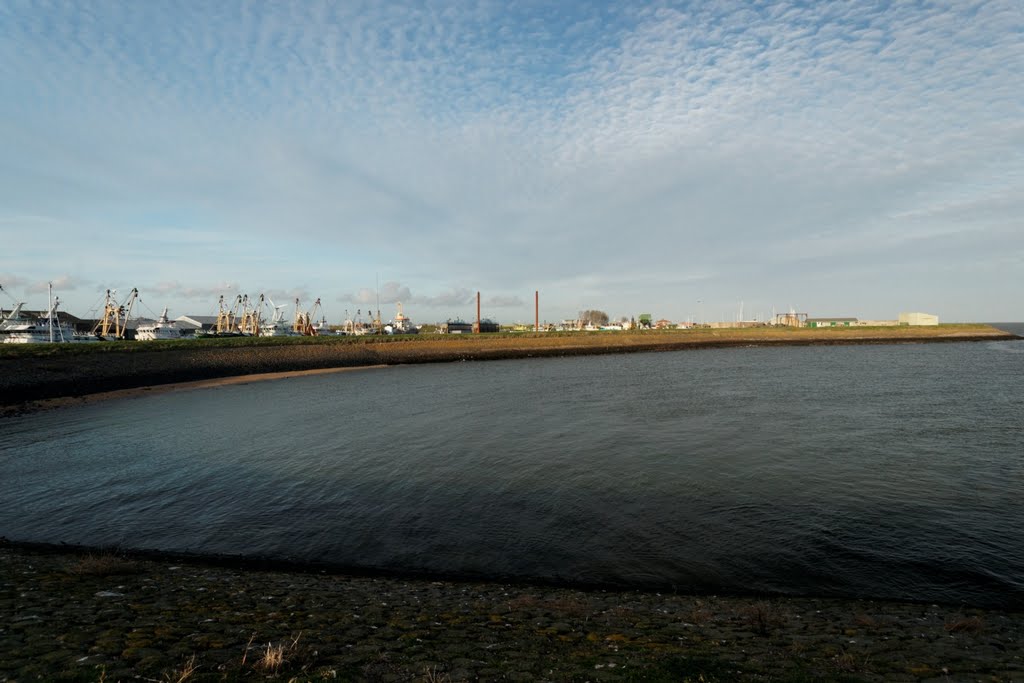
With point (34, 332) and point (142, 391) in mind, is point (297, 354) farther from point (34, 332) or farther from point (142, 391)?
point (34, 332)

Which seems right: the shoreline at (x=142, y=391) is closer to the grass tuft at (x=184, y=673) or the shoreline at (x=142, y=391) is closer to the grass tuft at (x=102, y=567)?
the grass tuft at (x=102, y=567)

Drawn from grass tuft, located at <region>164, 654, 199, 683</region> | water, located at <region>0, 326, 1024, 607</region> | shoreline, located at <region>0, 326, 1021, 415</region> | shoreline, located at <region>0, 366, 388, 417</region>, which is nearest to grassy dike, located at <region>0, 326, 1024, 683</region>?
grass tuft, located at <region>164, 654, 199, 683</region>

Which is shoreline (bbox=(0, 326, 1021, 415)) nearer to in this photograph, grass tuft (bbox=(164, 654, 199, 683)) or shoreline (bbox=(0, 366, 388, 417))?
shoreline (bbox=(0, 366, 388, 417))

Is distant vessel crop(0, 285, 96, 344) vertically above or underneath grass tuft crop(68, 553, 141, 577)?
above

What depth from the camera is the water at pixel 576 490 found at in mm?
13516

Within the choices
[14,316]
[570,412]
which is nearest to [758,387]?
[570,412]

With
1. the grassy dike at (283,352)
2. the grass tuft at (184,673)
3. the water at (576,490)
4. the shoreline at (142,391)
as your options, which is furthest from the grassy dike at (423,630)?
the grassy dike at (283,352)

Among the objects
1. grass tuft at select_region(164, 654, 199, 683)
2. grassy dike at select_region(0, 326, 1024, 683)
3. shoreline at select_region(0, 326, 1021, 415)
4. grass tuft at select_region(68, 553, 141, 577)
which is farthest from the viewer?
shoreline at select_region(0, 326, 1021, 415)

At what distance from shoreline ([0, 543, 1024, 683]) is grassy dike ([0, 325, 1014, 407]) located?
5098 cm

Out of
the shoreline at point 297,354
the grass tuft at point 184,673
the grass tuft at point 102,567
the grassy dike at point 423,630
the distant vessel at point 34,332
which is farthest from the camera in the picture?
the distant vessel at point 34,332

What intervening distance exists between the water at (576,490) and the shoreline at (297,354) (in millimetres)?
12732

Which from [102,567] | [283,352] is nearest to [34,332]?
[283,352]

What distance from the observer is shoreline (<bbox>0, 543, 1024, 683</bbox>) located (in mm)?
7293

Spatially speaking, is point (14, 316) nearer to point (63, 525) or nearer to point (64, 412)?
point (64, 412)
